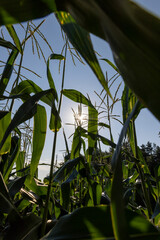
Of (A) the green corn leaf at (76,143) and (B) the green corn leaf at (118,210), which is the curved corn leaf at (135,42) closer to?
(B) the green corn leaf at (118,210)

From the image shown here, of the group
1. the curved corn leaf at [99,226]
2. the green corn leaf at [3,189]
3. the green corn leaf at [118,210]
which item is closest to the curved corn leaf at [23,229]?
the green corn leaf at [3,189]

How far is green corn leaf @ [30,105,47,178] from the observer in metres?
0.63

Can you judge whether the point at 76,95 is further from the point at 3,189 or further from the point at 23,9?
the point at 23,9

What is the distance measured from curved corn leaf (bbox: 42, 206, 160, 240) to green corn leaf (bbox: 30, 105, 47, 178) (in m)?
0.34

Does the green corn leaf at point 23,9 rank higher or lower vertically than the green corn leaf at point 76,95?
lower

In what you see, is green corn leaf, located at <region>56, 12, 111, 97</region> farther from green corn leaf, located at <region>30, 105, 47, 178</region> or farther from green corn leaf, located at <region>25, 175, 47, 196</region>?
green corn leaf, located at <region>25, 175, 47, 196</region>

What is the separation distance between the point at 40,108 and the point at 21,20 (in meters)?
0.46

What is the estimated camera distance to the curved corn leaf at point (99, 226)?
0.95 feet

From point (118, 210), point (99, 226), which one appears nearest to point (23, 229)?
point (99, 226)

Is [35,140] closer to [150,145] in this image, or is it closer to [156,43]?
[156,43]

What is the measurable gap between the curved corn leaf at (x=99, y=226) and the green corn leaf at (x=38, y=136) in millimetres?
339

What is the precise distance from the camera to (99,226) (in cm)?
30

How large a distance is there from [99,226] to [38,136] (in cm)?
39

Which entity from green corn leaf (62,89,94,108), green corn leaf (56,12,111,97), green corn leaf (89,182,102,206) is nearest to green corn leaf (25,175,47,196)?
green corn leaf (89,182,102,206)
